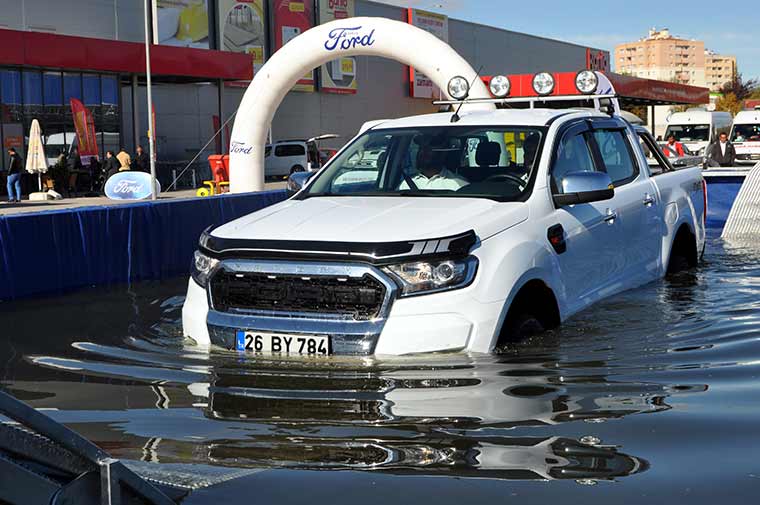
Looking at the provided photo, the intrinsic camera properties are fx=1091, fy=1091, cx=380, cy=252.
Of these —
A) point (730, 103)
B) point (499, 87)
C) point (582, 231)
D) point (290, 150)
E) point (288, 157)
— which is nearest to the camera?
point (582, 231)

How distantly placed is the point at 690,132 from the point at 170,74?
22.3m

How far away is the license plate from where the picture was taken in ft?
18.6

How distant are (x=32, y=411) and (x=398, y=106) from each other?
54.9 metres

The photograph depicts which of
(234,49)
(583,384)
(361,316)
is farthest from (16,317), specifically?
(234,49)

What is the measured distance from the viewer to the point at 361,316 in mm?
5637

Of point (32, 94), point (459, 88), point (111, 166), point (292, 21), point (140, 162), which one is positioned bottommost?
point (111, 166)

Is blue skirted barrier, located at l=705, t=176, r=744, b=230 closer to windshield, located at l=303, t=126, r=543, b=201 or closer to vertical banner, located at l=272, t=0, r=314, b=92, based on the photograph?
windshield, located at l=303, t=126, r=543, b=201

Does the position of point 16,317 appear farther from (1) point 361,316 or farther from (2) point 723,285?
(2) point 723,285

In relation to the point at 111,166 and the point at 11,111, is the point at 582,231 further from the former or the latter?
the point at 11,111

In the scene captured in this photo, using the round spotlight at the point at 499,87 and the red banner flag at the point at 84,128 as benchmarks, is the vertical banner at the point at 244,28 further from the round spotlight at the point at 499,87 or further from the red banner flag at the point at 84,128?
the round spotlight at the point at 499,87

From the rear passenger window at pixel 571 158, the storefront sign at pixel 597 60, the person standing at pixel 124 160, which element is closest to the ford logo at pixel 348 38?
the rear passenger window at pixel 571 158

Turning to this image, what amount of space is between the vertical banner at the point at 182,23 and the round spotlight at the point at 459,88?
108 ft

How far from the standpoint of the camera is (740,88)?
118875mm

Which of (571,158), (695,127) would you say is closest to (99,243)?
(571,158)
